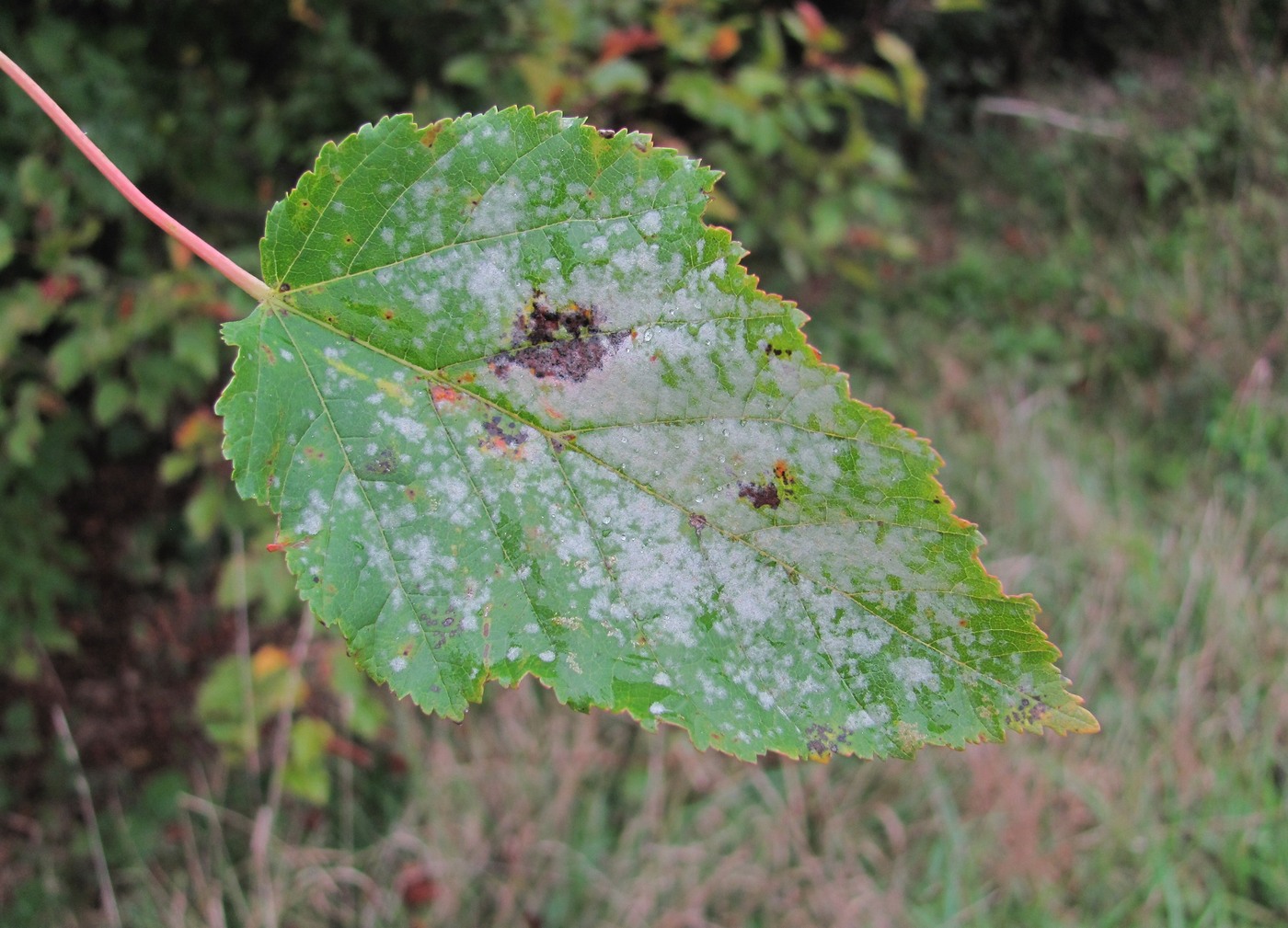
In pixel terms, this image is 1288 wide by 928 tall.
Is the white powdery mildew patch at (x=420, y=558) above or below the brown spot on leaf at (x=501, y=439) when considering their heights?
below

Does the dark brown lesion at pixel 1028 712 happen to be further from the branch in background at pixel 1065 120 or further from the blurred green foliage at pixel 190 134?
the branch in background at pixel 1065 120

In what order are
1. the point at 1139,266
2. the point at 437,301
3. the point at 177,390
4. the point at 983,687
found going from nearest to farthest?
the point at 983,687 → the point at 437,301 → the point at 177,390 → the point at 1139,266

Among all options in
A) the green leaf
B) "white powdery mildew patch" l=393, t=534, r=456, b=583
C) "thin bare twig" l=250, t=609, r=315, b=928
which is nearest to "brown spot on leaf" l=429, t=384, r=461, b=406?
the green leaf

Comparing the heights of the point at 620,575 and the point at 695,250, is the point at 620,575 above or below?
below

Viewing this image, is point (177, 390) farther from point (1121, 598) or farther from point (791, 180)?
point (1121, 598)

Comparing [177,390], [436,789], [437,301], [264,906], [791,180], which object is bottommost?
[264,906]

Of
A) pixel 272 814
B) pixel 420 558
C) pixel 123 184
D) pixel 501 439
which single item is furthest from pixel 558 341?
pixel 272 814

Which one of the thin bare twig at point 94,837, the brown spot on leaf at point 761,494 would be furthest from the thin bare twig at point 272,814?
the brown spot on leaf at point 761,494

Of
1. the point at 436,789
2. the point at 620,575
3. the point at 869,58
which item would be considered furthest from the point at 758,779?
the point at 869,58
